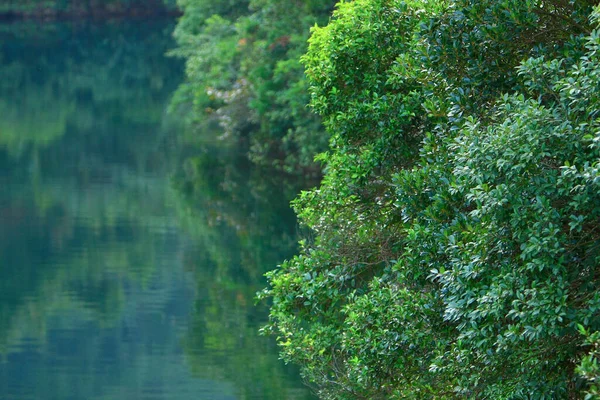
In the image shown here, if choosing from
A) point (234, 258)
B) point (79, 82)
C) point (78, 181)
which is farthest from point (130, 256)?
point (79, 82)

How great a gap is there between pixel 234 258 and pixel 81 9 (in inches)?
2581

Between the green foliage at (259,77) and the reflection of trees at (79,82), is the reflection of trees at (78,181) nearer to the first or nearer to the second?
the reflection of trees at (79,82)

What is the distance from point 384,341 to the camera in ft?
28.7

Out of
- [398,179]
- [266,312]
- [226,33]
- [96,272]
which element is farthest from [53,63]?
[398,179]

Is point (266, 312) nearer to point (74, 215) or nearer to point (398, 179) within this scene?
point (74, 215)

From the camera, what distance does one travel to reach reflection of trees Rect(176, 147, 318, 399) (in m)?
16.4

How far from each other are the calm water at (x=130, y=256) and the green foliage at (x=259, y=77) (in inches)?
44.9

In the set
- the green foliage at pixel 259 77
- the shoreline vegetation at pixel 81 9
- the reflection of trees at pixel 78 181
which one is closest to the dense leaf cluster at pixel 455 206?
the reflection of trees at pixel 78 181

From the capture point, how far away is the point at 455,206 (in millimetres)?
8211

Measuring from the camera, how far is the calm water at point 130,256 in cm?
1642

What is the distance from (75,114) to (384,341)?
3568 cm

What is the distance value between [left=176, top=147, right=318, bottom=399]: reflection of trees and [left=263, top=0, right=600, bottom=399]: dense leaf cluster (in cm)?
488

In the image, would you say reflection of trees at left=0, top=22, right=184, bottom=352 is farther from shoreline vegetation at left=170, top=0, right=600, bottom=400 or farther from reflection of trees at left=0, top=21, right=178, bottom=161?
shoreline vegetation at left=170, top=0, right=600, bottom=400

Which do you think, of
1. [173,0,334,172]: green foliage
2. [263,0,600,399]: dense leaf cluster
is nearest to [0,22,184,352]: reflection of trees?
[173,0,334,172]: green foliage
